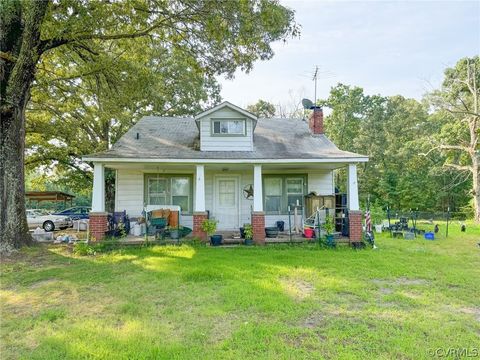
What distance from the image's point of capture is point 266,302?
4.80 meters

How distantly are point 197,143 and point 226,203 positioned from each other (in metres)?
2.69

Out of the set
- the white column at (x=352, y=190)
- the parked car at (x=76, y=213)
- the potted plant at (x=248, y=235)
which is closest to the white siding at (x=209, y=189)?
the white column at (x=352, y=190)

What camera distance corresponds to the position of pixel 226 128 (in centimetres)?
1132

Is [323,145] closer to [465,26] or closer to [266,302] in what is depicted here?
[465,26]

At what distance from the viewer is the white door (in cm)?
1225

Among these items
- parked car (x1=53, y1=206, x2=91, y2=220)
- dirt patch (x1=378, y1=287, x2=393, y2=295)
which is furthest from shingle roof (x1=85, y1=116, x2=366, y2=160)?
parked car (x1=53, y1=206, x2=91, y2=220)

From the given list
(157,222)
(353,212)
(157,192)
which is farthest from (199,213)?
(353,212)

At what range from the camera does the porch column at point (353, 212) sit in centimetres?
978

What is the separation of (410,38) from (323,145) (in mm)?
5108

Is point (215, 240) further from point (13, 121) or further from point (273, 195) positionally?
point (13, 121)

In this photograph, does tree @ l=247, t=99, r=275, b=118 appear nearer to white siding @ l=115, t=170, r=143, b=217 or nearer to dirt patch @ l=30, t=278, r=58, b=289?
white siding @ l=115, t=170, r=143, b=217

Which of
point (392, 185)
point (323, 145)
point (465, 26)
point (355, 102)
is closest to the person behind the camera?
point (465, 26)

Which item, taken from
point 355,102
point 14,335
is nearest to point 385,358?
point 14,335

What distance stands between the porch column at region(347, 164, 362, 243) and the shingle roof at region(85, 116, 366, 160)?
28.9 inches
